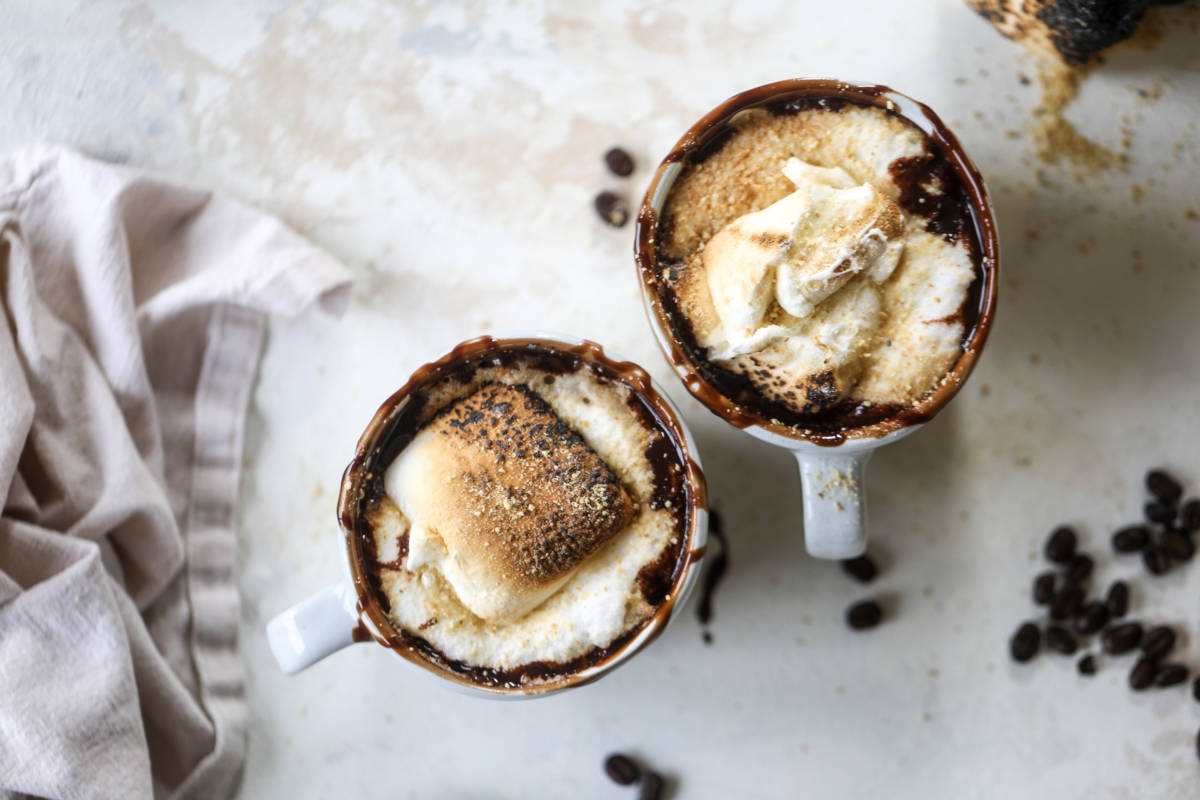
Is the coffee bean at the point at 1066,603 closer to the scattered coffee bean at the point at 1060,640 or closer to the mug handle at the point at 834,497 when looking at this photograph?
the scattered coffee bean at the point at 1060,640

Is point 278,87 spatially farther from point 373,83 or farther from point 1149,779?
point 1149,779

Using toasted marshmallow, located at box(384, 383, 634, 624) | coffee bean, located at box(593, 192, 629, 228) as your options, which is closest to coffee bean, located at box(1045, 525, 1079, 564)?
toasted marshmallow, located at box(384, 383, 634, 624)

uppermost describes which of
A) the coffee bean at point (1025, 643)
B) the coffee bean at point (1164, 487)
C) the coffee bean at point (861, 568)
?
the coffee bean at point (1164, 487)

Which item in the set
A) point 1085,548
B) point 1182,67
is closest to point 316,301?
point 1085,548

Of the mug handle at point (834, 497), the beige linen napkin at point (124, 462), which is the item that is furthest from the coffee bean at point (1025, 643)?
the beige linen napkin at point (124, 462)

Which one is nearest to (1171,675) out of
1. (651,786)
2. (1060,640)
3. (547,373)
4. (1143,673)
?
(1143,673)
